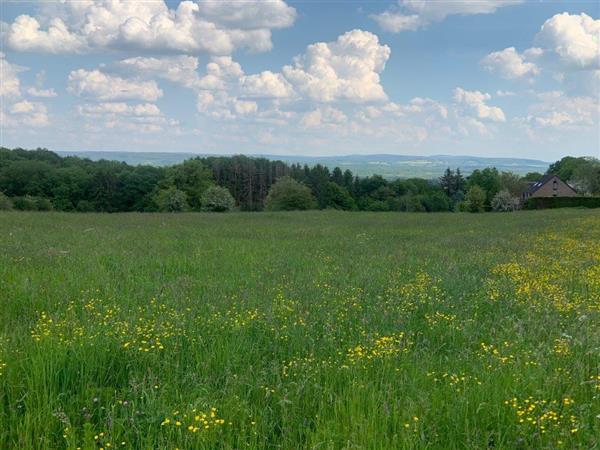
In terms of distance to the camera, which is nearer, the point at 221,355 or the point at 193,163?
the point at 221,355

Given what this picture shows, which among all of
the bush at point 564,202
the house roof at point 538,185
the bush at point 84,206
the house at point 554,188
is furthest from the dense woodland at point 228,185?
the bush at point 564,202

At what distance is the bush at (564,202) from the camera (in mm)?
59831

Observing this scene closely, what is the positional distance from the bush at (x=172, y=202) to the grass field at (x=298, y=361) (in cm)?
8156

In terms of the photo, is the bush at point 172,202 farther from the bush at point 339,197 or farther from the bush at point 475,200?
the bush at point 475,200

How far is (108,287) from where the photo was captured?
830 cm

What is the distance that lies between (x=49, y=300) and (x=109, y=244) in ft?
29.6

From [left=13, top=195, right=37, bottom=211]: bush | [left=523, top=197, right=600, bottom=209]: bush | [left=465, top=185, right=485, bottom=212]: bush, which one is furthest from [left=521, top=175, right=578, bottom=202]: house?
[left=13, top=195, right=37, bottom=211]: bush

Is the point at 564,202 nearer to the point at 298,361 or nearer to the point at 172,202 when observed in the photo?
the point at 172,202

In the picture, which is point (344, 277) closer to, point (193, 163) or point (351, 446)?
point (351, 446)

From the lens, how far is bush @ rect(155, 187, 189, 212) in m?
89.5

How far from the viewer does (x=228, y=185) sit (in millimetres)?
119562

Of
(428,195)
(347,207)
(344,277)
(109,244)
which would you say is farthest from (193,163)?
(344,277)

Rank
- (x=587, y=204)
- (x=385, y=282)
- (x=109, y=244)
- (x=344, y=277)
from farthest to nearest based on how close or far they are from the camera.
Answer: (x=587, y=204)
(x=109, y=244)
(x=344, y=277)
(x=385, y=282)

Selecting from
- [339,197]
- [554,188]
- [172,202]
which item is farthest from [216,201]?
[554,188]
